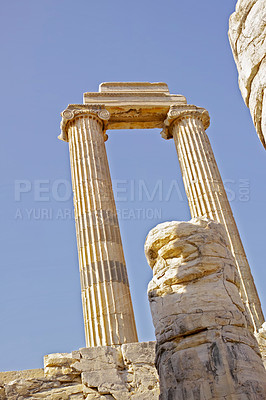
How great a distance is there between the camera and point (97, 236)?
13.6m

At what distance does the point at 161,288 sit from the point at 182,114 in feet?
39.8

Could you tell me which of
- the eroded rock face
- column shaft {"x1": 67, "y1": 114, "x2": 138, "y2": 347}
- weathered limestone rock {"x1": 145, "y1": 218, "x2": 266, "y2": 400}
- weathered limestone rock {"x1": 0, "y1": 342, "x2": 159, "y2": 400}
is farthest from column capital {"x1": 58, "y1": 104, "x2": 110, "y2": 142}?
the eroded rock face

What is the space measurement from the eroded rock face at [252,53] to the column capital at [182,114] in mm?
13823

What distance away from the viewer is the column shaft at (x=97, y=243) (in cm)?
1204

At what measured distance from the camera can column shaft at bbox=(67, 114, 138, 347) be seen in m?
12.0

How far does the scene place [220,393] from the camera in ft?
14.9

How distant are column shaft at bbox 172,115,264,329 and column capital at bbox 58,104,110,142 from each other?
95.4 inches

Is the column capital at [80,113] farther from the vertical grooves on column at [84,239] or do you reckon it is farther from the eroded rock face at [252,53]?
the eroded rock face at [252,53]

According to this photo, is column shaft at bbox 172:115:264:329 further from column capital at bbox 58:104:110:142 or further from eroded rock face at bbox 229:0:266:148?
eroded rock face at bbox 229:0:266:148

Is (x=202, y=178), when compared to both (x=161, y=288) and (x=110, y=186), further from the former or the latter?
(x=161, y=288)

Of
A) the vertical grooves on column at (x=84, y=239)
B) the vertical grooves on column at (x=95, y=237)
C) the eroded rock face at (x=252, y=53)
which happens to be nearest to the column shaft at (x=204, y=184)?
the vertical grooves on column at (x=95, y=237)

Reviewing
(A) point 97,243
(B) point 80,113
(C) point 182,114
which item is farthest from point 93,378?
(C) point 182,114

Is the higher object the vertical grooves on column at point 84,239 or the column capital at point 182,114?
the column capital at point 182,114

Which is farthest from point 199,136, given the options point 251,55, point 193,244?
point 251,55
